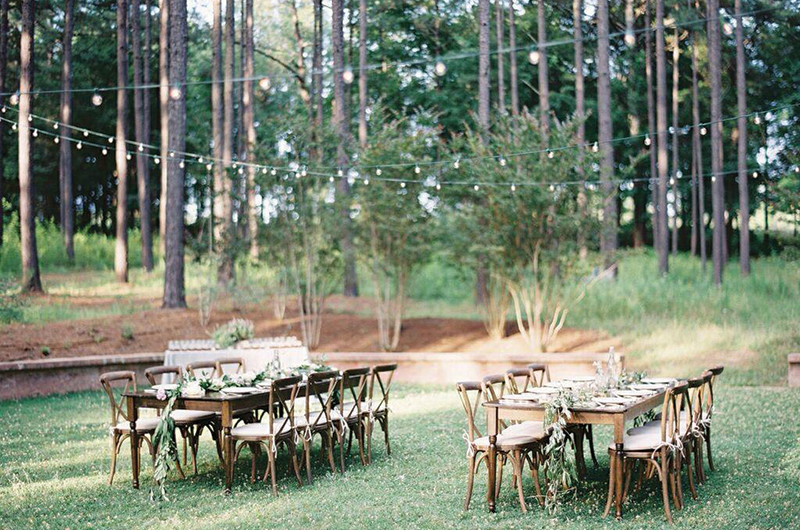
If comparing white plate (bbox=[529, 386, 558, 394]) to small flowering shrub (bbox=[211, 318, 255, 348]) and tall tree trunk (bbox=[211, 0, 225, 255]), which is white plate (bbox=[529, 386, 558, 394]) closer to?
small flowering shrub (bbox=[211, 318, 255, 348])

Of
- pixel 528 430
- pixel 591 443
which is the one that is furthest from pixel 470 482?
pixel 591 443

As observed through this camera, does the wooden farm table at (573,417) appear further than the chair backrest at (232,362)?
No

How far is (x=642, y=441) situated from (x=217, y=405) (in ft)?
11.2

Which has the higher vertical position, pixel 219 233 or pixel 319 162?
pixel 319 162

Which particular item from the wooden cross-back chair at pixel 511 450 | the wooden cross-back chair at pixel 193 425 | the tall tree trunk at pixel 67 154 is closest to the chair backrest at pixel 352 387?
the wooden cross-back chair at pixel 193 425

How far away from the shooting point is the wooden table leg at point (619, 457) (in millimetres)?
6078

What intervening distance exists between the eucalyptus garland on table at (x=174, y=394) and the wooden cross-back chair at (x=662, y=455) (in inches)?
128

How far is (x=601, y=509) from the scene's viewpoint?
6.42 meters

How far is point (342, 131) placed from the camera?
60.0ft

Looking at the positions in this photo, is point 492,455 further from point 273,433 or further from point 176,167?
point 176,167

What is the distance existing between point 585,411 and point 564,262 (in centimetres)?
835

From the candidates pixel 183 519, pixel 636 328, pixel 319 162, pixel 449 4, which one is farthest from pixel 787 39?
pixel 183 519

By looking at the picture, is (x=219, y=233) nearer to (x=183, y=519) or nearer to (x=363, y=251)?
(x=363, y=251)

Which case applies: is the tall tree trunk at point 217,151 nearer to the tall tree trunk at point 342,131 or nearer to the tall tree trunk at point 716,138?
the tall tree trunk at point 342,131
